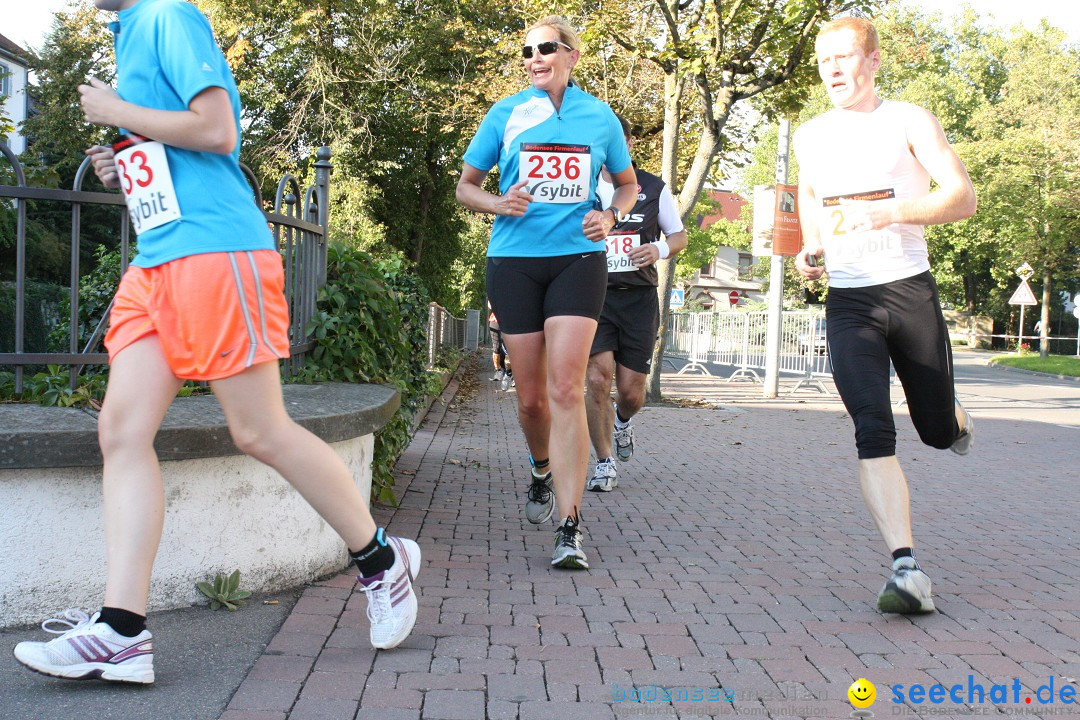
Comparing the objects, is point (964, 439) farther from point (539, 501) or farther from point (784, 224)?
point (784, 224)

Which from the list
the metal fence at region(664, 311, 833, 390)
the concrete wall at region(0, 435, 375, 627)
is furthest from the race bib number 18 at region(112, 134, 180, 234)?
the metal fence at region(664, 311, 833, 390)

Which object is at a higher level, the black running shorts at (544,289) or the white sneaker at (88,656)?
the black running shorts at (544,289)

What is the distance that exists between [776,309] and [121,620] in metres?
15.5

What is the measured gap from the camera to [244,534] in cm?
349

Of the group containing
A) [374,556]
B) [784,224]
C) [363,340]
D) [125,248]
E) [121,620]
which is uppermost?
[784,224]

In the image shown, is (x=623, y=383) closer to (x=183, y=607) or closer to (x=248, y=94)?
(x=183, y=607)

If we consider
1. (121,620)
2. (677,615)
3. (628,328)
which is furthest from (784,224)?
(121,620)

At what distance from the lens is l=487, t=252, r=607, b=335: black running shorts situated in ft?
13.3

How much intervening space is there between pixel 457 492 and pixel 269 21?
77.5 feet

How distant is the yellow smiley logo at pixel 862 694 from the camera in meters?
2.63

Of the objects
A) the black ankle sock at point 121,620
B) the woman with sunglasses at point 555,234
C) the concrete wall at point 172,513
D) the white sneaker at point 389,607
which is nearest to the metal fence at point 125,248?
the concrete wall at point 172,513

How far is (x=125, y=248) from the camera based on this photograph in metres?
3.91

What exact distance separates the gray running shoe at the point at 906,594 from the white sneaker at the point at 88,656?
2.30 meters

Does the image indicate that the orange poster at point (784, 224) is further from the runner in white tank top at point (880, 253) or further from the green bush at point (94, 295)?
the runner in white tank top at point (880, 253)
